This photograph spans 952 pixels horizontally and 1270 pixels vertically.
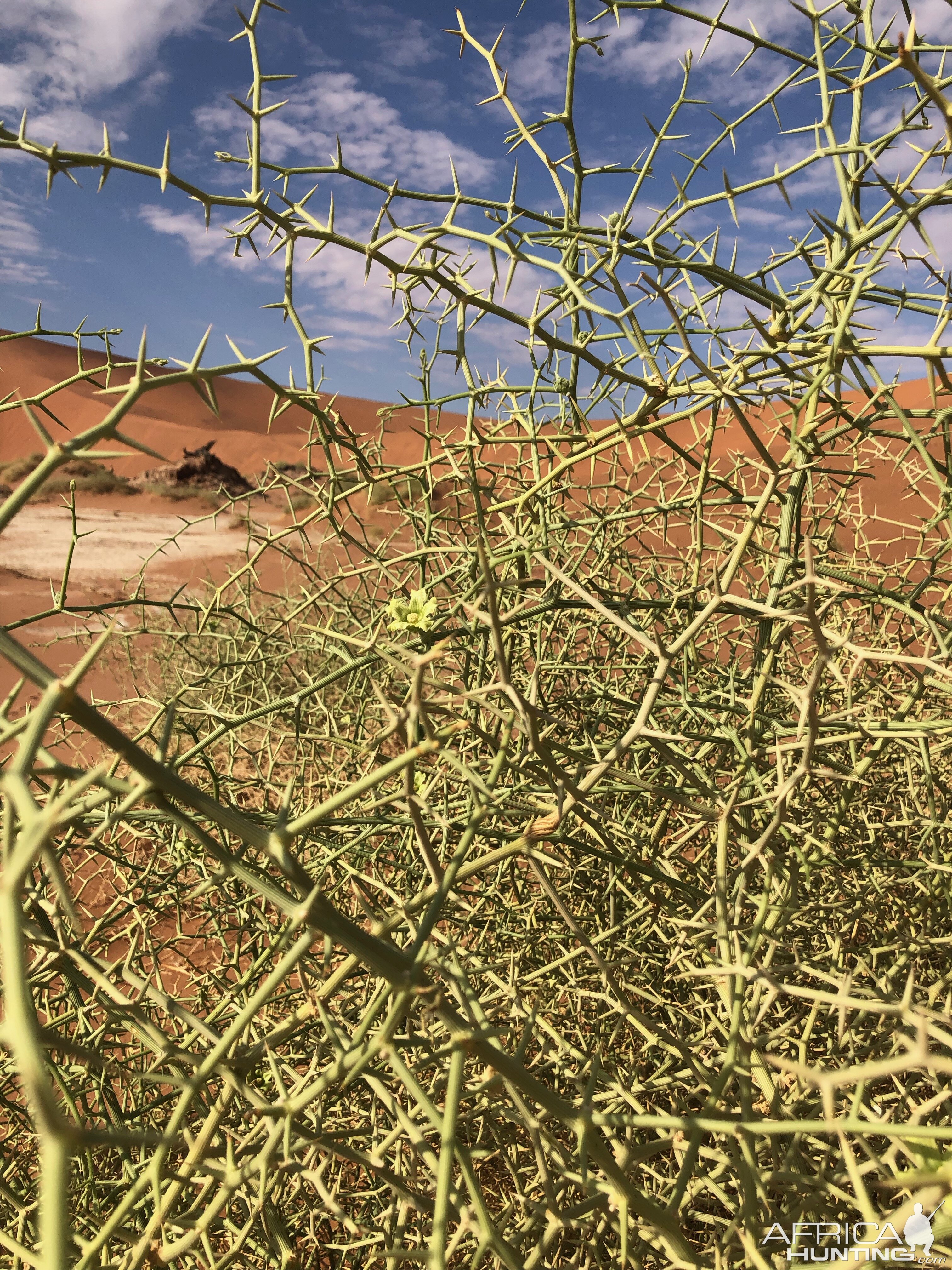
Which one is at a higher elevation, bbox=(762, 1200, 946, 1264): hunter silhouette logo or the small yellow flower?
the small yellow flower

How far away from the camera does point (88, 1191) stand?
91cm

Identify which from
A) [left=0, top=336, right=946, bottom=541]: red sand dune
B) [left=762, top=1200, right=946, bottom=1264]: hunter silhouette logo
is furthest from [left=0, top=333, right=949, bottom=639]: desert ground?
[left=762, top=1200, right=946, bottom=1264]: hunter silhouette logo

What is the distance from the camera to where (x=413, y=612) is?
722 millimetres

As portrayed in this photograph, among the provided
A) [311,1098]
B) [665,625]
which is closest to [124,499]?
[665,625]

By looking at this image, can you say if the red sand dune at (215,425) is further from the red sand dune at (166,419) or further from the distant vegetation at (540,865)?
the distant vegetation at (540,865)

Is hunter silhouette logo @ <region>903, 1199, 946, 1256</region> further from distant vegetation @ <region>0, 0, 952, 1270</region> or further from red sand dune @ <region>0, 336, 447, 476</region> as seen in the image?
red sand dune @ <region>0, 336, 447, 476</region>

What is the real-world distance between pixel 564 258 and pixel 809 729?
61 centimetres

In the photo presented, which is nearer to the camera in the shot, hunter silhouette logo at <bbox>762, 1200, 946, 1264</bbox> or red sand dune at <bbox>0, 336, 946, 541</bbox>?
hunter silhouette logo at <bbox>762, 1200, 946, 1264</bbox>

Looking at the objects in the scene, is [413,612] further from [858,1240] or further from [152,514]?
[152,514]

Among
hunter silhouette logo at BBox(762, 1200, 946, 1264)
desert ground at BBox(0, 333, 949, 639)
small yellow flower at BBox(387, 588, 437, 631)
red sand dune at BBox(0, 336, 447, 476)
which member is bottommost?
hunter silhouette logo at BBox(762, 1200, 946, 1264)

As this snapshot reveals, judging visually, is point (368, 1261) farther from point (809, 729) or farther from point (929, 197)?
point (929, 197)

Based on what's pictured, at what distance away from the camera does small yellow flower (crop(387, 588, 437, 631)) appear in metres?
0.68

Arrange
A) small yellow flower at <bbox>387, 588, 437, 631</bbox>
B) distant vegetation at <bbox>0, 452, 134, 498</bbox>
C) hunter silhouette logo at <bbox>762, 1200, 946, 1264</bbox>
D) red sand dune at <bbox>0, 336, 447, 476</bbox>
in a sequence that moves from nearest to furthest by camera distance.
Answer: hunter silhouette logo at <bbox>762, 1200, 946, 1264</bbox> < small yellow flower at <bbox>387, 588, 437, 631</bbox> < distant vegetation at <bbox>0, 452, 134, 498</bbox> < red sand dune at <bbox>0, 336, 447, 476</bbox>

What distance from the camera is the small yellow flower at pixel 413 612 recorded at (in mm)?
677
